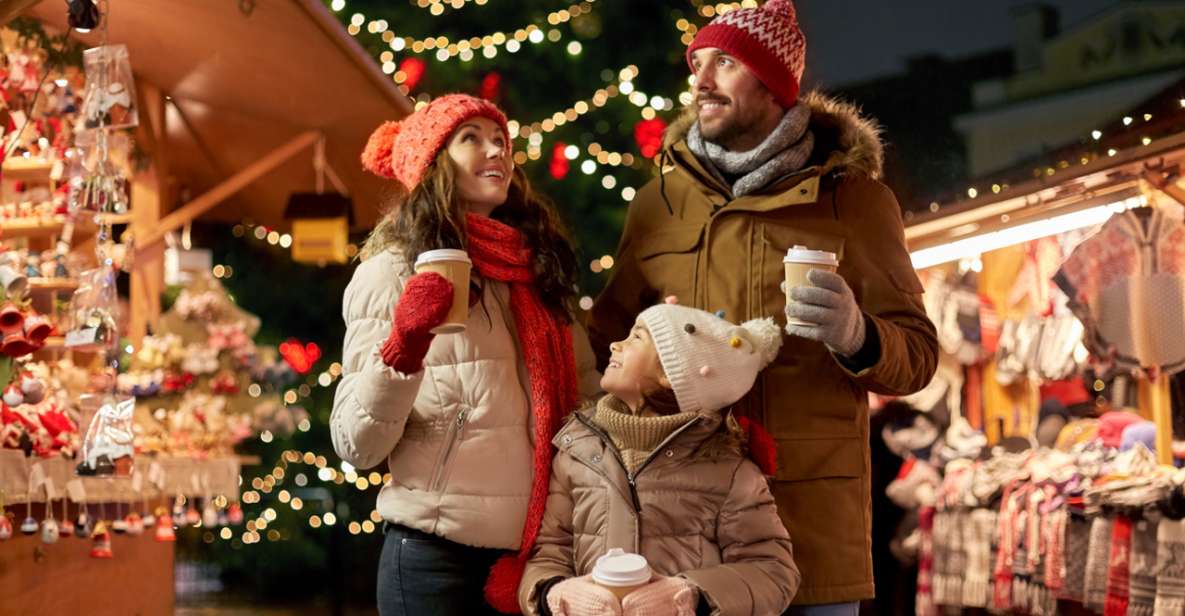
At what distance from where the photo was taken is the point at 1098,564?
620 centimetres

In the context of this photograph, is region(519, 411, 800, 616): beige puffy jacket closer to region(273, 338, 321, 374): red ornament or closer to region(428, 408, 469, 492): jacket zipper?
region(428, 408, 469, 492): jacket zipper

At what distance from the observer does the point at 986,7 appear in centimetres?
1081

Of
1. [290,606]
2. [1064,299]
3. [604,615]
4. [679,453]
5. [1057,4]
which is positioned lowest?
[290,606]

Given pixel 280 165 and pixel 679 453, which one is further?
pixel 280 165

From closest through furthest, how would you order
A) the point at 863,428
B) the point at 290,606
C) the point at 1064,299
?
the point at 863,428
the point at 1064,299
the point at 290,606

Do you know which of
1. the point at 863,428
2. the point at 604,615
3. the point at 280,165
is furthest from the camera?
the point at 280,165

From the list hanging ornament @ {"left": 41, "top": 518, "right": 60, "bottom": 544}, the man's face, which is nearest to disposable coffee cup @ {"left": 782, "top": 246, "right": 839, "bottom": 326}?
the man's face

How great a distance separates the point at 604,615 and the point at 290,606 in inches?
367

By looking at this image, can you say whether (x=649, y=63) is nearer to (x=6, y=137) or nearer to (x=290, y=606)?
(x=290, y=606)

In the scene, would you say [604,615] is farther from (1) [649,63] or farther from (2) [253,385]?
(1) [649,63]

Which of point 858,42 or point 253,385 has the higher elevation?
point 858,42

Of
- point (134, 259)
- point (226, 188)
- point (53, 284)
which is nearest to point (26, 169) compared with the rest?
point (53, 284)

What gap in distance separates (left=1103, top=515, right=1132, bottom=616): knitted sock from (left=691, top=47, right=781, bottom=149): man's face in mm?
3013

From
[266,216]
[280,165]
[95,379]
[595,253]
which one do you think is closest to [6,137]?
[95,379]
